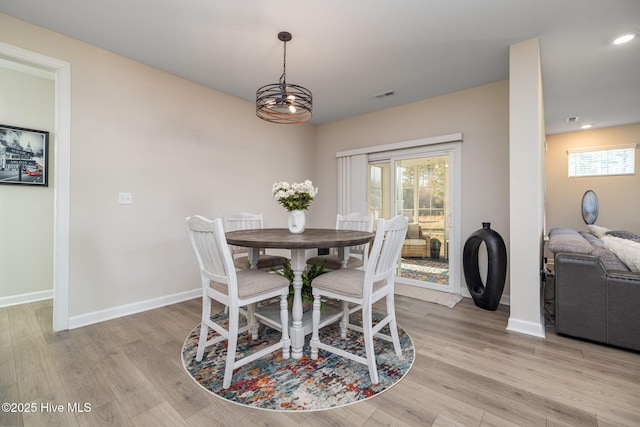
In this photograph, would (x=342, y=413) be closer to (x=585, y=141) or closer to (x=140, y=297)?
(x=140, y=297)

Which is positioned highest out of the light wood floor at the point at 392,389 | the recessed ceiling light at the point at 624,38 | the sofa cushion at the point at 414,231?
the recessed ceiling light at the point at 624,38

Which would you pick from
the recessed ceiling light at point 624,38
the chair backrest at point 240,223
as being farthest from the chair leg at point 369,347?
the recessed ceiling light at point 624,38

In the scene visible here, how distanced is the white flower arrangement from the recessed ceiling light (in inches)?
113

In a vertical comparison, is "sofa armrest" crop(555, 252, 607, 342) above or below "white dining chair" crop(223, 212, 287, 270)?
below

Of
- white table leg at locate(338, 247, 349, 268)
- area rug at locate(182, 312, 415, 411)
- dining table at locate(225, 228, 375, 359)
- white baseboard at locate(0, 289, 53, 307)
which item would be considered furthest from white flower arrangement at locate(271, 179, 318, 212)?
white baseboard at locate(0, 289, 53, 307)

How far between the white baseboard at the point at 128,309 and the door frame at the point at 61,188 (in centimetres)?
9

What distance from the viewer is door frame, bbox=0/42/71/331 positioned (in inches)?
94.1

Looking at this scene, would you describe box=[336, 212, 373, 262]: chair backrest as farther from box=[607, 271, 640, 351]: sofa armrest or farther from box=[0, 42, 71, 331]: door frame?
box=[0, 42, 71, 331]: door frame

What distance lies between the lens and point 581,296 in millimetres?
2217

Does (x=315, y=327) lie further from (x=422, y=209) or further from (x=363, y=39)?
(x=422, y=209)

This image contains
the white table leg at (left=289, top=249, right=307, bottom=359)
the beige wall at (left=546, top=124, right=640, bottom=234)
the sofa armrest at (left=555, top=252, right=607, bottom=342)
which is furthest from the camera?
the beige wall at (left=546, top=124, right=640, bottom=234)

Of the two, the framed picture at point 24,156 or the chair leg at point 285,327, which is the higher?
the framed picture at point 24,156

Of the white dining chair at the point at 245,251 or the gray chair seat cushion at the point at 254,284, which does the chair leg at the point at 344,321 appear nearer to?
the gray chair seat cushion at the point at 254,284

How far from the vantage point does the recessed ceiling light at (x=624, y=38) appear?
2305 millimetres
